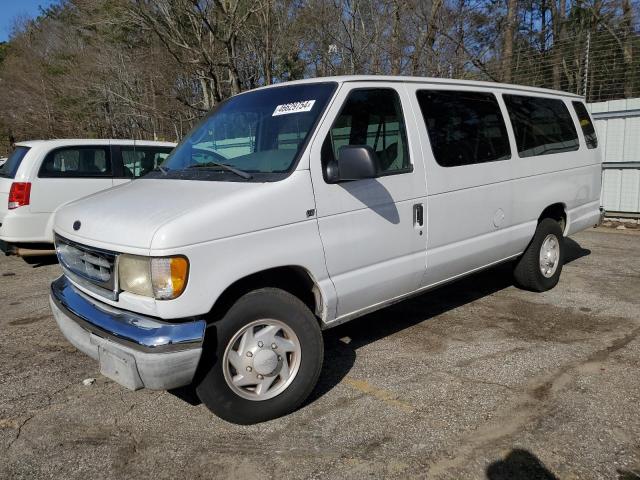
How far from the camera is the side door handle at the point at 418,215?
3.83 m

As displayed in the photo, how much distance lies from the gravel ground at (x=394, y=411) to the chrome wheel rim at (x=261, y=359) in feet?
0.79

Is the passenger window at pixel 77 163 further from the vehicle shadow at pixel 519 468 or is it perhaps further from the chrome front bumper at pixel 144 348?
the vehicle shadow at pixel 519 468

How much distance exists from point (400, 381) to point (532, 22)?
1916 centimetres

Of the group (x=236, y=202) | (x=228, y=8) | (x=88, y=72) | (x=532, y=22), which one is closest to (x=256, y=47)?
(x=228, y=8)

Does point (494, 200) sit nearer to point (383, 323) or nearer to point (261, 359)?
point (383, 323)

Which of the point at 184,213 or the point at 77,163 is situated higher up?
the point at 77,163

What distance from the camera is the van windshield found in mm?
3332

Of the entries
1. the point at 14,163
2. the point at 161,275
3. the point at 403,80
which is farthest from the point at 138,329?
the point at 14,163

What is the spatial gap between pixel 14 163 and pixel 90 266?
202 inches

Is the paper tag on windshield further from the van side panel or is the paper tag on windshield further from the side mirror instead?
the van side panel

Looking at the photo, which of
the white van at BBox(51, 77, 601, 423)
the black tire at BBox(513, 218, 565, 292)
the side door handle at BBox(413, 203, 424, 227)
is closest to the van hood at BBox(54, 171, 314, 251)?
the white van at BBox(51, 77, 601, 423)

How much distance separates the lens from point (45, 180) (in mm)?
7148

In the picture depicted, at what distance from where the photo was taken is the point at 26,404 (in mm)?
3508

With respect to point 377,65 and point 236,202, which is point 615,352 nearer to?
point 236,202
